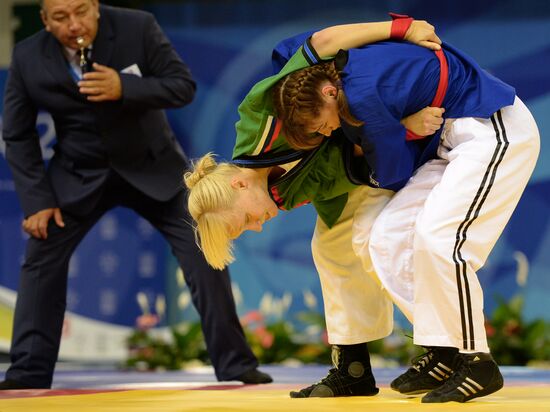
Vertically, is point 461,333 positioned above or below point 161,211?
above

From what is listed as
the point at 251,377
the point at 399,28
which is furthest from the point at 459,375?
the point at 251,377

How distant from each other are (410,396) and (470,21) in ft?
14.9

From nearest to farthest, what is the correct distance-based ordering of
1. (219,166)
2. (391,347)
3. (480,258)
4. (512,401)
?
(512,401), (480,258), (219,166), (391,347)

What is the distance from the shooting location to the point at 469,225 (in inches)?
109

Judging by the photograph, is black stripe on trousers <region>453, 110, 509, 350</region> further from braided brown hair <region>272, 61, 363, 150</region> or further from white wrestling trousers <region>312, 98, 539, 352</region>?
braided brown hair <region>272, 61, 363, 150</region>

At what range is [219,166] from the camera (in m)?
3.01

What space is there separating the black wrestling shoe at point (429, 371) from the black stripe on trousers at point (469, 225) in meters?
0.20

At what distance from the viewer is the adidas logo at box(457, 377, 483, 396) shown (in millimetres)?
2623

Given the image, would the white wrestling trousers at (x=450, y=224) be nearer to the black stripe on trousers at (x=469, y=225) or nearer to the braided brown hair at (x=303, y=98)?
the black stripe on trousers at (x=469, y=225)

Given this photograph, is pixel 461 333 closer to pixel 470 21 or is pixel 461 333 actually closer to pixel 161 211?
pixel 161 211

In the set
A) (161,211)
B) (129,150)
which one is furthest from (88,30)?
(161,211)

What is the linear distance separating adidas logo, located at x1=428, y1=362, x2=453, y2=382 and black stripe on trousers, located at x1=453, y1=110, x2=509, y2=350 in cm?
20

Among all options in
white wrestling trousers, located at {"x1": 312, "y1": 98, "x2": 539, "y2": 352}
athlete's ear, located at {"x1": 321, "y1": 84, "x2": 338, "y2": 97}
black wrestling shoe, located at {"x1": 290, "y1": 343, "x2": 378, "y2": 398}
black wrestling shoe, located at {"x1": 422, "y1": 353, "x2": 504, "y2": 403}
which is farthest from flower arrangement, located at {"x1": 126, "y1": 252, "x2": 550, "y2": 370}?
athlete's ear, located at {"x1": 321, "y1": 84, "x2": 338, "y2": 97}

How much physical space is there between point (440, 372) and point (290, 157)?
2.49 ft
